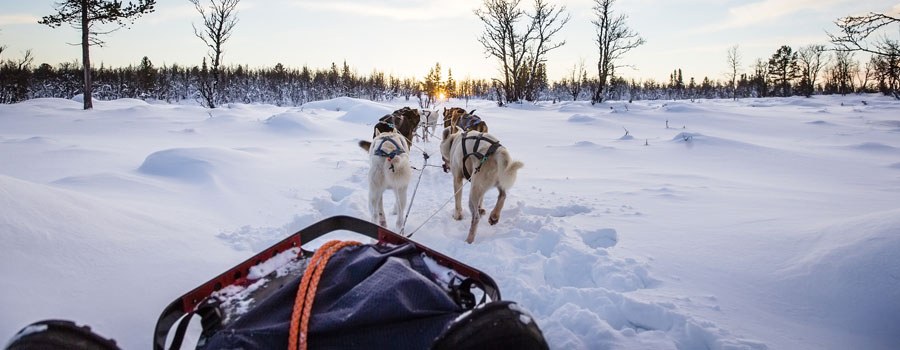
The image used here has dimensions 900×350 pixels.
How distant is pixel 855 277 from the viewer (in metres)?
2.05

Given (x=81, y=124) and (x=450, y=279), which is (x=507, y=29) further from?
(x=450, y=279)

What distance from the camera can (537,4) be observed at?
22.4 metres

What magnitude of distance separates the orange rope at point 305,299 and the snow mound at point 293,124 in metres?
10.5

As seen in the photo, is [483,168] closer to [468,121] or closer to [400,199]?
[400,199]

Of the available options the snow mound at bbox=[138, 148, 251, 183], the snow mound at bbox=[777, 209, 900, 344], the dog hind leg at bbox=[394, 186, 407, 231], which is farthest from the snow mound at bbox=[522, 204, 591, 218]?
the snow mound at bbox=[138, 148, 251, 183]

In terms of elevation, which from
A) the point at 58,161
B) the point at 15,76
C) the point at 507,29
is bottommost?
the point at 58,161

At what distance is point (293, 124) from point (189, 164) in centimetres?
657

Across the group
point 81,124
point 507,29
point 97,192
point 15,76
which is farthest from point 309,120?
point 15,76

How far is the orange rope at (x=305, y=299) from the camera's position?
1062 mm

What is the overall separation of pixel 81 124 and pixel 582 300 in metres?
13.9

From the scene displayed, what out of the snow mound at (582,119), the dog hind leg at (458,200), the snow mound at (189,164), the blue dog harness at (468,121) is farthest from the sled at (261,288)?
the snow mound at (582,119)

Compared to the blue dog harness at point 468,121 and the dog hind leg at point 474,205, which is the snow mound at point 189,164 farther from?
the blue dog harness at point 468,121

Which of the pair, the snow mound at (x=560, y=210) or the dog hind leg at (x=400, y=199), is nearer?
the dog hind leg at (x=400, y=199)

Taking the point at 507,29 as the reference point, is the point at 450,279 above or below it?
below
